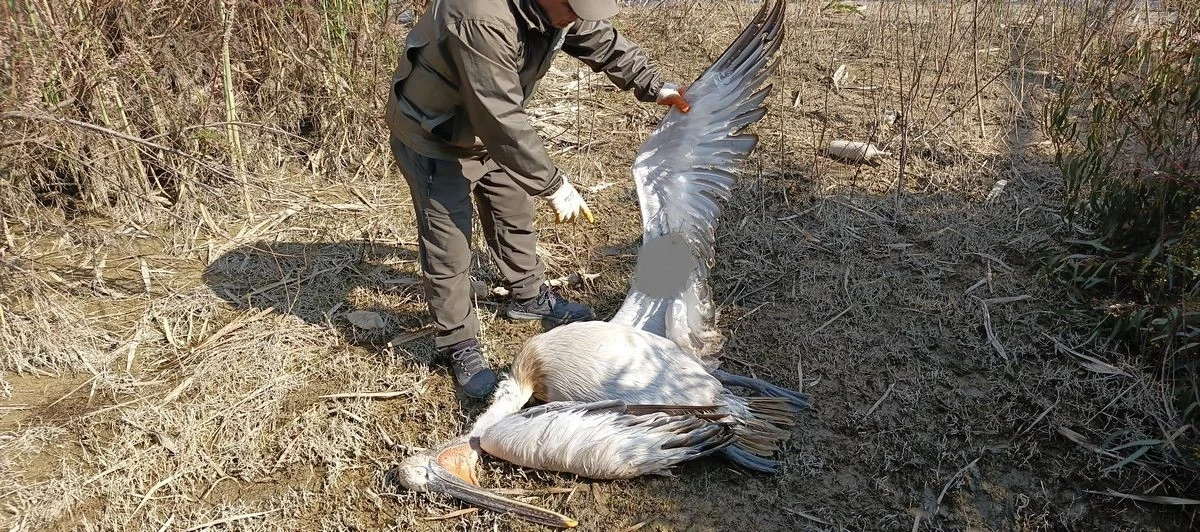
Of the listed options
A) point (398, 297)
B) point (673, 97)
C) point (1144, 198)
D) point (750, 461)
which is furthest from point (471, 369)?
point (1144, 198)

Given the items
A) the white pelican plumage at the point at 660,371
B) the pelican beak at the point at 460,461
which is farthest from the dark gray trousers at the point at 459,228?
the pelican beak at the point at 460,461

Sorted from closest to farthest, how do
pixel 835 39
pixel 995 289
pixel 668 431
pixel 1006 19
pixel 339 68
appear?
1. pixel 668 431
2. pixel 995 289
3. pixel 339 68
4. pixel 1006 19
5. pixel 835 39

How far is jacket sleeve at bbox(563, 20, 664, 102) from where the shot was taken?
311 centimetres

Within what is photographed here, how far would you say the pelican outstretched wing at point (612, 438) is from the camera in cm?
276

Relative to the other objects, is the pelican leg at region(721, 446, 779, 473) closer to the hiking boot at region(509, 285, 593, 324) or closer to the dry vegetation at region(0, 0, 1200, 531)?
the dry vegetation at region(0, 0, 1200, 531)

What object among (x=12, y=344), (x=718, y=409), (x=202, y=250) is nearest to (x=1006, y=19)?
(x=718, y=409)

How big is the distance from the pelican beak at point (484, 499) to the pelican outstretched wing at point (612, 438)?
181 mm

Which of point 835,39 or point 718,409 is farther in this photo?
point 835,39

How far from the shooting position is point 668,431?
9.10 ft

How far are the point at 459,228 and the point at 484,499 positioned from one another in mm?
Answer: 1078

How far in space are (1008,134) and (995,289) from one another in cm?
140

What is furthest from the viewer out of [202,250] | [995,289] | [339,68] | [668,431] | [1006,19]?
[1006,19]

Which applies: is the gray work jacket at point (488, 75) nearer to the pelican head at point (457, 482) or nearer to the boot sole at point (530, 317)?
the boot sole at point (530, 317)

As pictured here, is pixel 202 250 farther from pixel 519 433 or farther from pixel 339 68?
pixel 519 433
